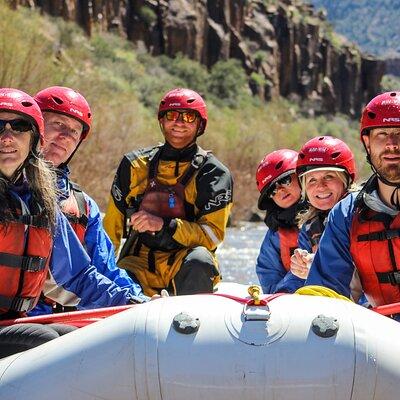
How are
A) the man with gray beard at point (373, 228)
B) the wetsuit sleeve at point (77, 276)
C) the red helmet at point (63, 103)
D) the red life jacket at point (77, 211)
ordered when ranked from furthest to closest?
the red helmet at point (63, 103)
the red life jacket at point (77, 211)
the wetsuit sleeve at point (77, 276)
the man with gray beard at point (373, 228)

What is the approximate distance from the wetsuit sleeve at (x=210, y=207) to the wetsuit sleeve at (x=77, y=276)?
1118 mm

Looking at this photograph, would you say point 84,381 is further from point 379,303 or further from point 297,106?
point 297,106

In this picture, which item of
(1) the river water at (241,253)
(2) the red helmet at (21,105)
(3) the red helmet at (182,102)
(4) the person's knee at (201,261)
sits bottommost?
(1) the river water at (241,253)

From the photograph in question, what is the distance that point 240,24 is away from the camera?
6084cm

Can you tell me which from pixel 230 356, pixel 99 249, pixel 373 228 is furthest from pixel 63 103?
pixel 230 356

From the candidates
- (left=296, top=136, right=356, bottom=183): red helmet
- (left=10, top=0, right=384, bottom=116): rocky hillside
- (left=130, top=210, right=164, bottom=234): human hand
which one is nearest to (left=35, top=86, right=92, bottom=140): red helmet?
(left=130, top=210, right=164, bottom=234): human hand

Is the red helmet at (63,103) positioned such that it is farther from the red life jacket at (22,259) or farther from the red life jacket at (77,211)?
the red life jacket at (22,259)

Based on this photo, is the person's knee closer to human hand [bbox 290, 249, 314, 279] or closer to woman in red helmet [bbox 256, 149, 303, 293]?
woman in red helmet [bbox 256, 149, 303, 293]

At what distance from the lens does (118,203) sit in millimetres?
5137

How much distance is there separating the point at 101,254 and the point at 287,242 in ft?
4.87

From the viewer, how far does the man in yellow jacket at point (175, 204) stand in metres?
4.80

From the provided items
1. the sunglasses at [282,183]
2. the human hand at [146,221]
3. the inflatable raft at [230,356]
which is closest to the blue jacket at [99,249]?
the human hand at [146,221]

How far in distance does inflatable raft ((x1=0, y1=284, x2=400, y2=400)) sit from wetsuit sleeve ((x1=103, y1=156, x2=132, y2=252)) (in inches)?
99.0

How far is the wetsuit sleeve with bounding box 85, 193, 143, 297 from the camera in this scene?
3.90m
